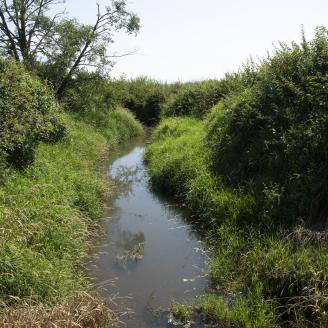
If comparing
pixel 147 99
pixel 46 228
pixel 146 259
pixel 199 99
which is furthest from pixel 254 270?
pixel 147 99

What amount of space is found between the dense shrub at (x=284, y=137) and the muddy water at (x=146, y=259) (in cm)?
169

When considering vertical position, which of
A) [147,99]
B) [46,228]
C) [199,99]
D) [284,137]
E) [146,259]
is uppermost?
[147,99]

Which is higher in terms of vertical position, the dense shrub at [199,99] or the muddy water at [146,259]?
the dense shrub at [199,99]

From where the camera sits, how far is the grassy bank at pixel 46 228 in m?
5.51

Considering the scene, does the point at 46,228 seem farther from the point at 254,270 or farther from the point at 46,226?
the point at 254,270

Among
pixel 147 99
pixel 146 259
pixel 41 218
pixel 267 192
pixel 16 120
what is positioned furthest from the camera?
pixel 147 99

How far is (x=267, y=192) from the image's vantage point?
27.4 ft

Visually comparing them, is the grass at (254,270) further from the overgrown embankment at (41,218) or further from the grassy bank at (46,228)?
the grassy bank at (46,228)

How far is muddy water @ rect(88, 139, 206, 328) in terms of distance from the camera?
6492 mm

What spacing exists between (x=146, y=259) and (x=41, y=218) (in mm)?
2112

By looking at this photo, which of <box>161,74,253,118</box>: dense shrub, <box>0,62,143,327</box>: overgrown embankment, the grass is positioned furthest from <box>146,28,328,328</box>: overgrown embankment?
<box>161,74,253,118</box>: dense shrub

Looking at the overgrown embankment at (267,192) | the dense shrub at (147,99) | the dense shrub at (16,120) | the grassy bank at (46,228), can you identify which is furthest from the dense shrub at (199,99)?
the dense shrub at (16,120)

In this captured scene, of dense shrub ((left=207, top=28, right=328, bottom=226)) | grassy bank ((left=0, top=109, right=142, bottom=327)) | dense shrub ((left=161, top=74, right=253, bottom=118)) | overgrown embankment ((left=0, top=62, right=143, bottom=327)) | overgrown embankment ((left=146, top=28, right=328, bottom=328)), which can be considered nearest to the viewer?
overgrown embankment ((left=0, top=62, right=143, bottom=327))

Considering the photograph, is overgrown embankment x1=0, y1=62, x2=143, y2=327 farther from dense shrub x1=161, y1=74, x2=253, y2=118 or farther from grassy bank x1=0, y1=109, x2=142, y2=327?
dense shrub x1=161, y1=74, x2=253, y2=118
